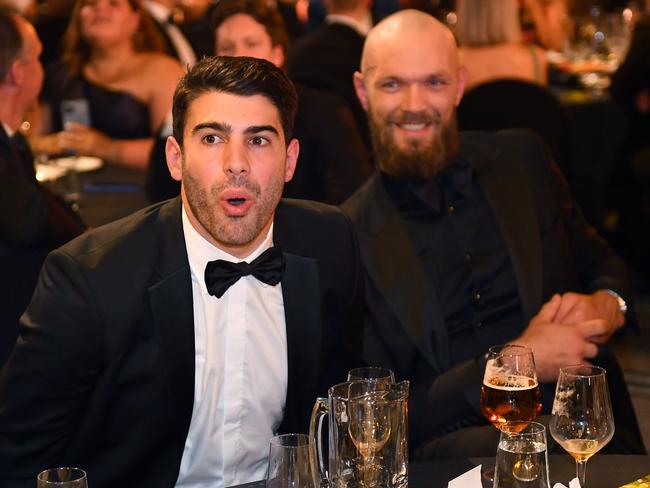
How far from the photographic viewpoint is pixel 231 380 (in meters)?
2.56

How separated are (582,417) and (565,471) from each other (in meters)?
0.12

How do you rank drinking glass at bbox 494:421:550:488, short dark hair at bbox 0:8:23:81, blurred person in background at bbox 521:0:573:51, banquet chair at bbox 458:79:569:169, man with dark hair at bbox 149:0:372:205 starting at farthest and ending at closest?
blurred person in background at bbox 521:0:573:51, banquet chair at bbox 458:79:569:169, man with dark hair at bbox 149:0:372:205, short dark hair at bbox 0:8:23:81, drinking glass at bbox 494:421:550:488

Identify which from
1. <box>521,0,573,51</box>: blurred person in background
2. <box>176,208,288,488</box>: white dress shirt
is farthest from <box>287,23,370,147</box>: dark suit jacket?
<box>521,0,573,51</box>: blurred person in background

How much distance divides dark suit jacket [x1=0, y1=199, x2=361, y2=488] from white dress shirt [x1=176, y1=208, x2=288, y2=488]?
44 millimetres

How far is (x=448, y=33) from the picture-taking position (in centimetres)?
341

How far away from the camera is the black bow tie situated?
98.2 inches

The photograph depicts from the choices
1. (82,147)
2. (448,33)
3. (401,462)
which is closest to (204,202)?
(401,462)

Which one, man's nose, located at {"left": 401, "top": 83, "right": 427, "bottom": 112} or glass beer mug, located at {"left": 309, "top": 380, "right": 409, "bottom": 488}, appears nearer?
glass beer mug, located at {"left": 309, "top": 380, "right": 409, "bottom": 488}

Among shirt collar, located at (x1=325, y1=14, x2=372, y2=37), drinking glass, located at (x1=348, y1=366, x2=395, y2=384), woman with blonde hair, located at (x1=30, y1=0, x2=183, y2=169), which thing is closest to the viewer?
drinking glass, located at (x1=348, y1=366, x2=395, y2=384)

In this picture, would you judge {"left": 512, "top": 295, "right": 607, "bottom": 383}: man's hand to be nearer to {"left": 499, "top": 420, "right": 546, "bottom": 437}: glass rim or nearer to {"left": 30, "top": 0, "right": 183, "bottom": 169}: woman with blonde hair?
{"left": 499, "top": 420, "right": 546, "bottom": 437}: glass rim

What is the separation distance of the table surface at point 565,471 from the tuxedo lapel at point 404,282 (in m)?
0.92

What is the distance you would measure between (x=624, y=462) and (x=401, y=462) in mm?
483

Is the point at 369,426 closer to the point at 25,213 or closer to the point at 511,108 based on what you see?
the point at 25,213

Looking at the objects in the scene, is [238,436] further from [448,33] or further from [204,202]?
[448,33]
